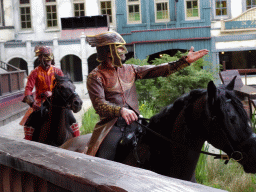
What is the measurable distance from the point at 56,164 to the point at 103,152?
1375 millimetres

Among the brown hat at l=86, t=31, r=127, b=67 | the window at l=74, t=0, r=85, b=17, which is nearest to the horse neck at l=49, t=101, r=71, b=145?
the brown hat at l=86, t=31, r=127, b=67

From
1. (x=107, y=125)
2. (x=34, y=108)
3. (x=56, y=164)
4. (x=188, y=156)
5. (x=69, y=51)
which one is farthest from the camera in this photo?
(x=69, y=51)

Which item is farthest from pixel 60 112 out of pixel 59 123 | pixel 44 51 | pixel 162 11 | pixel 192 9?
pixel 192 9

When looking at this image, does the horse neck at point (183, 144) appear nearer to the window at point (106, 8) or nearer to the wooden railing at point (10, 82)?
the wooden railing at point (10, 82)

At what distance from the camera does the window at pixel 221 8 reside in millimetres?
18797

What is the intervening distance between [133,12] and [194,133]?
1789 cm

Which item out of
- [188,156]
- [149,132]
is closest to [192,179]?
[188,156]

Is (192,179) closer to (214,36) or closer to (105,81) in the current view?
(105,81)

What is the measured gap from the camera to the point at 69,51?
17.9 m

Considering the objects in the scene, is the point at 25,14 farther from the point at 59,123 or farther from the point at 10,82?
the point at 59,123

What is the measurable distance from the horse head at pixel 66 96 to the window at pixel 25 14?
1626 cm

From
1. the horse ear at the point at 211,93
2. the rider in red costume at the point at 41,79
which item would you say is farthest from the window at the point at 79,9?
the horse ear at the point at 211,93

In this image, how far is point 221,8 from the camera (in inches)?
746

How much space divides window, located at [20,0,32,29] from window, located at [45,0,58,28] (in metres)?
1.03
